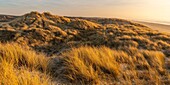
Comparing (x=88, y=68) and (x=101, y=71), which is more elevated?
(x=88, y=68)

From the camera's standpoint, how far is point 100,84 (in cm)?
475

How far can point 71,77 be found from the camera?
15.9 feet

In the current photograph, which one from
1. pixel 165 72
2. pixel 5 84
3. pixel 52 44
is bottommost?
pixel 52 44

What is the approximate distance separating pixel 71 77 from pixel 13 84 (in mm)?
1563

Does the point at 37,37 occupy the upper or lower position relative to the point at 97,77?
lower

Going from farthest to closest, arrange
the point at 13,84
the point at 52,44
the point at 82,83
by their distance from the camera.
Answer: the point at 52,44
the point at 82,83
the point at 13,84

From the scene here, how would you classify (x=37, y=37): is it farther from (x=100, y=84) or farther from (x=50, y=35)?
(x=100, y=84)

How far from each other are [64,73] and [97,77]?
75cm

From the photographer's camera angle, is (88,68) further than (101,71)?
No

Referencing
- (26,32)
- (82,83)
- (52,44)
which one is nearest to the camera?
(82,83)

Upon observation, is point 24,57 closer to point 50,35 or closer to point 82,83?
point 82,83

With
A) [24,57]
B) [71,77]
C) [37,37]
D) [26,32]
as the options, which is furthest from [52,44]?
[71,77]

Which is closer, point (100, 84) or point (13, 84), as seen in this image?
point (13, 84)

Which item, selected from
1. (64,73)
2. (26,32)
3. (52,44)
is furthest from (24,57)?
(26,32)
